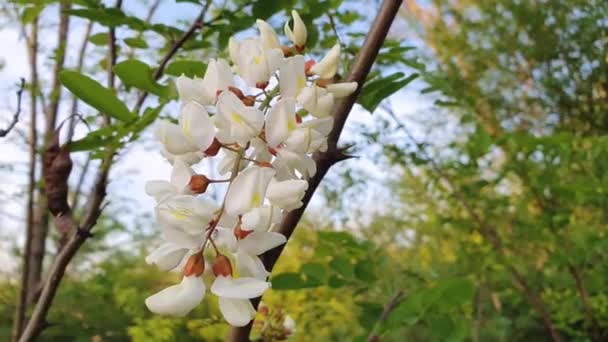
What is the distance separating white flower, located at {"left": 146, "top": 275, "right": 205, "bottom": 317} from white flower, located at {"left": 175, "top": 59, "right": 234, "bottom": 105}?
9cm

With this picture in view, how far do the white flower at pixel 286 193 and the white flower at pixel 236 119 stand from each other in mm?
27

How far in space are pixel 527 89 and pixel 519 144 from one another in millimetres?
1808

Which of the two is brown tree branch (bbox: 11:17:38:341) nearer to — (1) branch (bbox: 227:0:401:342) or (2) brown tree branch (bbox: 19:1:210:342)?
(2) brown tree branch (bbox: 19:1:210:342)

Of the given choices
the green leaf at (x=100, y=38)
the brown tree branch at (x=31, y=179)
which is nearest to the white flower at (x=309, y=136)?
the green leaf at (x=100, y=38)

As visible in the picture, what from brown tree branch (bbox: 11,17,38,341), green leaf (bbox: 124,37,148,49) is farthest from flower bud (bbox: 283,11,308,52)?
brown tree branch (bbox: 11,17,38,341)

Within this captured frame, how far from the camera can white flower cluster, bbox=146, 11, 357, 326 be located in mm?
301

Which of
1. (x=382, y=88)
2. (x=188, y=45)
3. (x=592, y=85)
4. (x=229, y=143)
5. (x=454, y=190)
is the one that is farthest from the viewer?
(x=592, y=85)

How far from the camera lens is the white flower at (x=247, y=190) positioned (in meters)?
0.30

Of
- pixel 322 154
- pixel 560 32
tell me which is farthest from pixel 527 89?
pixel 322 154

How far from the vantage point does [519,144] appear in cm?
90

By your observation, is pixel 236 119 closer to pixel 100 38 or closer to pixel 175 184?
pixel 175 184

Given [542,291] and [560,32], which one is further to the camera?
[560,32]

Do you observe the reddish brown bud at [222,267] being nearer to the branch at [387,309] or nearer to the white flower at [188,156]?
the white flower at [188,156]

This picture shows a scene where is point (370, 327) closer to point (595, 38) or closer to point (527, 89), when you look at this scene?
point (595, 38)
